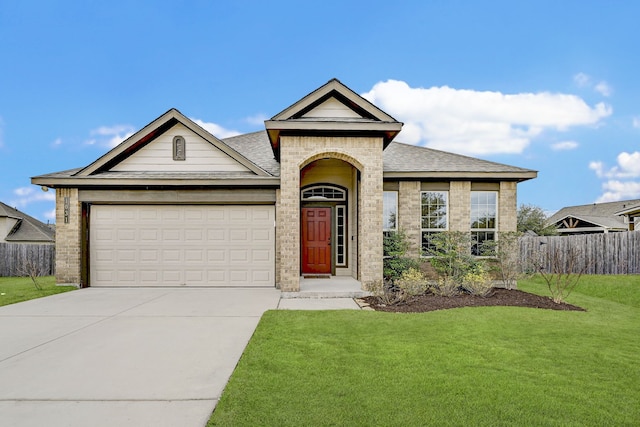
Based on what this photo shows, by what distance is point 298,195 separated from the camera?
961 cm

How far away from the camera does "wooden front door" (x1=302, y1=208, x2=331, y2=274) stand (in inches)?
487

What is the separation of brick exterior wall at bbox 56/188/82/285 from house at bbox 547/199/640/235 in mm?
31606

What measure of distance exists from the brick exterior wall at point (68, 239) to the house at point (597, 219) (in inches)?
1244

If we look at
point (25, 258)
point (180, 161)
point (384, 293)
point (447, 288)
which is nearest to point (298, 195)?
point (384, 293)

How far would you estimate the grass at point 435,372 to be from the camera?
3346mm

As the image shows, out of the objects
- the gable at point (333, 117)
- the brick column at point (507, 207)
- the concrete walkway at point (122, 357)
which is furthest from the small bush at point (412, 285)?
the brick column at point (507, 207)

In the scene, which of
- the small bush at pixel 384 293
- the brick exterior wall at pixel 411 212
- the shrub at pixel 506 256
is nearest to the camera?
the small bush at pixel 384 293

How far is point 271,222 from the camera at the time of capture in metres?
11.2

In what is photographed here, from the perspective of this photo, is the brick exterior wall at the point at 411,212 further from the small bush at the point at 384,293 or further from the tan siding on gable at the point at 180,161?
the tan siding on gable at the point at 180,161

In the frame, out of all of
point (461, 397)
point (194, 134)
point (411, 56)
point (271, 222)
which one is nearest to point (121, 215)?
point (194, 134)

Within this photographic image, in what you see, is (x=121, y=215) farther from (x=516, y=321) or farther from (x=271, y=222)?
(x=516, y=321)

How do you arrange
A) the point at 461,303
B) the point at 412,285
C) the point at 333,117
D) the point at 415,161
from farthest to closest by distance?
the point at 415,161 < the point at 333,117 < the point at 412,285 < the point at 461,303

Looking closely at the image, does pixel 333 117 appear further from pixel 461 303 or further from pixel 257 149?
pixel 461 303

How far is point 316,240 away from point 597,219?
95.8 ft
